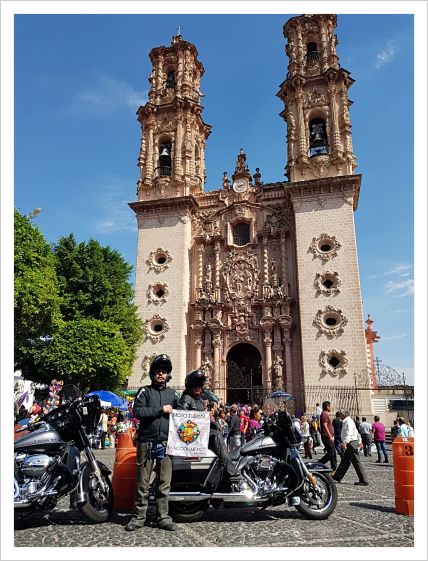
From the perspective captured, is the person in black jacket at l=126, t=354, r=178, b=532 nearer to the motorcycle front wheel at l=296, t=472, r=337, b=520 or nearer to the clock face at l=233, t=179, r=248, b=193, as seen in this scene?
the motorcycle front wheel at l=296, t=472, r=337, b=520

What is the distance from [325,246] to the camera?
25.7 metres

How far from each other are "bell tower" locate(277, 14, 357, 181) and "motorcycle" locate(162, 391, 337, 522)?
23.1 metres

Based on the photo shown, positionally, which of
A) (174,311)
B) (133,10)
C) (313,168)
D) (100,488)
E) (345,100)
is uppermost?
(345,100)

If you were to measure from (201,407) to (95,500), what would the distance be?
172 cm

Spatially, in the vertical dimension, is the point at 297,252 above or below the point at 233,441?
above

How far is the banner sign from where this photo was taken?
526 centimetres

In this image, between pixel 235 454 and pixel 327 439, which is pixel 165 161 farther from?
pixel 235 454

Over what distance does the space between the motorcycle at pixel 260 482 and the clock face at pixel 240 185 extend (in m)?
24.4

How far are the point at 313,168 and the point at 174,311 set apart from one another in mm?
12247

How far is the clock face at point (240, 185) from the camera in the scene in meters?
29.0

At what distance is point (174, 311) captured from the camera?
2647 centimetres

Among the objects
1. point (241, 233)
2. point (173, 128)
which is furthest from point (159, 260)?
point (173, 128)

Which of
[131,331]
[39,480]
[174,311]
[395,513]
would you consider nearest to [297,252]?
[174,311]
